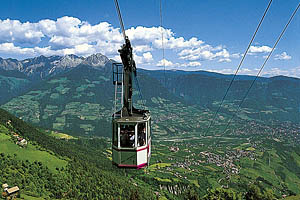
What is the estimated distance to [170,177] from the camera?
12825 centimetres

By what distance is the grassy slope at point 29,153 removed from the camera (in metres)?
114

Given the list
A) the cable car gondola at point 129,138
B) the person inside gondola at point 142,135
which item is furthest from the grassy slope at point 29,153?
the person inside gondola at point 142,135

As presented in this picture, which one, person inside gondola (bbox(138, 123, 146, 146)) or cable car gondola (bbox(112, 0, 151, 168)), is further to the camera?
person inside gondola (bbox(138, 123, 146, 146))

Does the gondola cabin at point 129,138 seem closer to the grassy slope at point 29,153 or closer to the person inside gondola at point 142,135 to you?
the person inside gondola at point 142,135

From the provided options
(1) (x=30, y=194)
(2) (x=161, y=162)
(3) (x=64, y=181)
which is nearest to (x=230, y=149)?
(2) (x=161, y=162)

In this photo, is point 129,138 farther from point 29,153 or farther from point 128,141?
point 29,153

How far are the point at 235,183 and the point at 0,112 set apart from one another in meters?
144

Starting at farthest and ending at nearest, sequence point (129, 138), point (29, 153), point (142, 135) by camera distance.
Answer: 1. point (29, 153)
2. point (142, 135)
3. point (129, 138)

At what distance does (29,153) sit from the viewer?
387 ft

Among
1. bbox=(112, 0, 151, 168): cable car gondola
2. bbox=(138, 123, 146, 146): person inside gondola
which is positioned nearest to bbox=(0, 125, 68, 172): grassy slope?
bbox=(112, 0, 151, 168): cable car gondola

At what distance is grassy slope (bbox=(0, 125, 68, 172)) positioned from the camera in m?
114

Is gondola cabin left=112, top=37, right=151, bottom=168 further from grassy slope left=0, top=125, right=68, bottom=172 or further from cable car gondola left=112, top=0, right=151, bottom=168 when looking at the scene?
→ grassy slope left=0, top=125, right=68, bottom=172

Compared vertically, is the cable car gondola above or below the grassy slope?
above

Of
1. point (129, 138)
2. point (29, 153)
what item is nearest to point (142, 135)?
point (129, 138)
